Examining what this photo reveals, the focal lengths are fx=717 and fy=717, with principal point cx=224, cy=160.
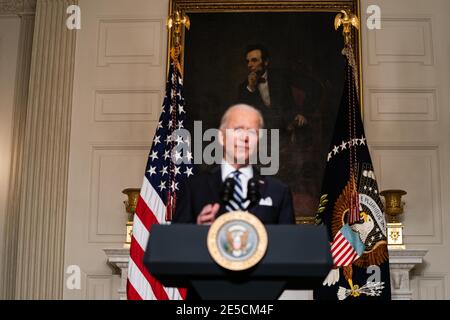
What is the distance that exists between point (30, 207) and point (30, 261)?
22.5 inches

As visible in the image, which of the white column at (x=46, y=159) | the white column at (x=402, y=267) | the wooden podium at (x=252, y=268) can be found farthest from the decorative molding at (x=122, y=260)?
the wooden podium at (x=252, y=268)

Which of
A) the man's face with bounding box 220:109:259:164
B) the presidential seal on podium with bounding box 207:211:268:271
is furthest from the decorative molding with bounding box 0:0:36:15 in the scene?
the presidential seal on podium with bounding box 207:211:268:271

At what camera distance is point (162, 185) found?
6324 millimetres

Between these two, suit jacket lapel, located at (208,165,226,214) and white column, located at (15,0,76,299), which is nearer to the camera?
suit jacket lapel, located at (208,165,226,214)

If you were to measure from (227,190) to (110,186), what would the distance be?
4927 millimetres

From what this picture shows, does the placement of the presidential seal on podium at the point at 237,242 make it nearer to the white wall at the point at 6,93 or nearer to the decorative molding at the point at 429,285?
the decorative molding at the point at 429,285

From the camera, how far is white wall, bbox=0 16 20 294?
7910 millimetres

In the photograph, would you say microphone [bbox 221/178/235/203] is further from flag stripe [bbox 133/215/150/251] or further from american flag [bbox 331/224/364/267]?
american flag [bbox 331/224/364/267]

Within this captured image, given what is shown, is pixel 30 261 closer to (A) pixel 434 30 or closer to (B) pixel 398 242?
(B) pixel 398 242

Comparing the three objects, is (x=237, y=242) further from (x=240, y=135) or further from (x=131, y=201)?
(x=131, y=201)

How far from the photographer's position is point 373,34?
26.1ft

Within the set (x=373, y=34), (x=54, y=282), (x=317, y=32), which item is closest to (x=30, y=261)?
(x=54, y=282)

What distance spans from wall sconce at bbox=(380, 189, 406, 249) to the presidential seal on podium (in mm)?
4716

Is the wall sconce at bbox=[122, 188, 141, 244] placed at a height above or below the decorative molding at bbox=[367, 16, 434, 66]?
below
